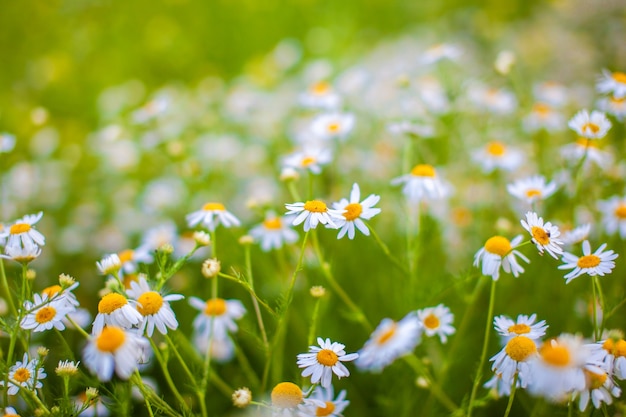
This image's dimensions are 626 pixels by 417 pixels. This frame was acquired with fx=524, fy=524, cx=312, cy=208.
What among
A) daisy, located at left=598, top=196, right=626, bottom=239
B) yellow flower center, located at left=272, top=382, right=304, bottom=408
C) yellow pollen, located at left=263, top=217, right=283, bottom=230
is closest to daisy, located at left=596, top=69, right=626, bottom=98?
daisy, located at left=598, top=196, right=626, bottom=239

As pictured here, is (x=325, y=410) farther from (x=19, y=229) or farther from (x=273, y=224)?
(x=19, y=229)

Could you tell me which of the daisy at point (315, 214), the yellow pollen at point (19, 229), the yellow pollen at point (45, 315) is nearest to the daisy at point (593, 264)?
the daisy at point (315, 214)

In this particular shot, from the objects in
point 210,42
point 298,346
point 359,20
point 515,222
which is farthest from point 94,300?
point 359,20

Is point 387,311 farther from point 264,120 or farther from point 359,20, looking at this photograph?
point 359,20

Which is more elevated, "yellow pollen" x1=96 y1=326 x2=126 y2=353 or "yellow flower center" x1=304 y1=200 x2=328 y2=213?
"yellow flower center" x1=304 y1=200 x2=328 y2=213

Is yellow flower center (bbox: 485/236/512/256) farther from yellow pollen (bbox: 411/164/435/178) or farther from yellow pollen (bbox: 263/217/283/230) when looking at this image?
yellow pollen (bbox: 263/217/283/230)

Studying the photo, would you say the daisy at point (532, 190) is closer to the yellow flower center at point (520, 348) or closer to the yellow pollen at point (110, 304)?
the yellow flower center at point (520, 348)

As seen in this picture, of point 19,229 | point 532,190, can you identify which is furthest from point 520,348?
point 19,229

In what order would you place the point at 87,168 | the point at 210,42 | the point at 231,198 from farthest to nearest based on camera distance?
the point at 210,42, the point at 87,168, the point at 231,198
